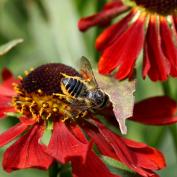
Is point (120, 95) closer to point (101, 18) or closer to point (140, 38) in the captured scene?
point (140, 38)

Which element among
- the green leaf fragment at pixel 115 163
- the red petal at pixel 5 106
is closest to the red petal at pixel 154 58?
the green leaf fragment at pixel 115 163

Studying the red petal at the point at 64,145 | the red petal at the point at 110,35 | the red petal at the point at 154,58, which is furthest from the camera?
the red petal at the point at 110,35

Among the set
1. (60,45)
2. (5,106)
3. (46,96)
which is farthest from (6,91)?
(60,45)

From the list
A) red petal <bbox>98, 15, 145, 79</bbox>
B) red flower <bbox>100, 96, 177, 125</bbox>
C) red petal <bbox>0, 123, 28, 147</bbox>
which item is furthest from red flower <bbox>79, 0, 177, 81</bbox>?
red petal <bbox>0, 123, 28, 147</bbox>

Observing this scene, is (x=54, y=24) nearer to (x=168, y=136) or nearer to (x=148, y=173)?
(x=168, y=136)

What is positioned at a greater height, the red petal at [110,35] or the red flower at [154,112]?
the red petal at [110,35]

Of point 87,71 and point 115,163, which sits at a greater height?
point 87,71

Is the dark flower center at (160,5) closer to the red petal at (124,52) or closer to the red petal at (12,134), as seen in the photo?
the red petal at (124,52)
